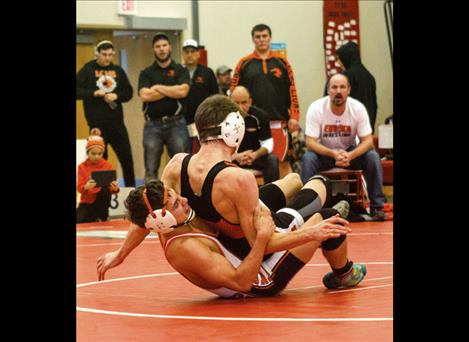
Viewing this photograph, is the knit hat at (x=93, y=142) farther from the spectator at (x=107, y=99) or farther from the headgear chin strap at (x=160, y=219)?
the headgear chin strap at (x=160, y=219)

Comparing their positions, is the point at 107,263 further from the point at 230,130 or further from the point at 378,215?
the point at 378,215

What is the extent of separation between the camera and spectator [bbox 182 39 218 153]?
12.4 metres

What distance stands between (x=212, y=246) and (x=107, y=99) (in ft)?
24.3

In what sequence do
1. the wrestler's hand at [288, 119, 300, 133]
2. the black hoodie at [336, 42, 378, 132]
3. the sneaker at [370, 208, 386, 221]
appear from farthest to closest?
the black hoodie at [336, 42, 378, 132] < the wrestler's hand at [288, 119, 300, 133] < the sneaker at [370, 208, 386, 221]

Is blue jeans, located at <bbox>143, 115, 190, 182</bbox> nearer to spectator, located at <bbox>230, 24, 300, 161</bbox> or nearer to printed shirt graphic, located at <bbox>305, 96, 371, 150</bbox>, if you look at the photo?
spectator, located at <bbox>230, 24, 300, 161</bbox>

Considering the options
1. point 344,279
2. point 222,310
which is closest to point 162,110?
point 344,279

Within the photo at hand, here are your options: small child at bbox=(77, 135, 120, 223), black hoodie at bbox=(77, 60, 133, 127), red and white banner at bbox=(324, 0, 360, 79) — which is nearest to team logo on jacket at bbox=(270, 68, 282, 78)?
black hoodie at bbox=(77, 60, 133, 127)

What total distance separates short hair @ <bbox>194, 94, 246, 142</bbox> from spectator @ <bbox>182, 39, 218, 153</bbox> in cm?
702

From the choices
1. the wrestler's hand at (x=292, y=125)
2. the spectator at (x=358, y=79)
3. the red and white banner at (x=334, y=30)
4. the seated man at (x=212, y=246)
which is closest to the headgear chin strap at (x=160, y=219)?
the seated man at (x=212, y=246)

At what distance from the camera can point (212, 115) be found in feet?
17.0

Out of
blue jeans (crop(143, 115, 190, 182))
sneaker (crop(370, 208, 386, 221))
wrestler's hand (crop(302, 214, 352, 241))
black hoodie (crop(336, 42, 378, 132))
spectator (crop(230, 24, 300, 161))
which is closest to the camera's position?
wrestler's hand (crop(302, 214, 352, 241))

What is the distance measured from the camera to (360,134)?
10.3 m
